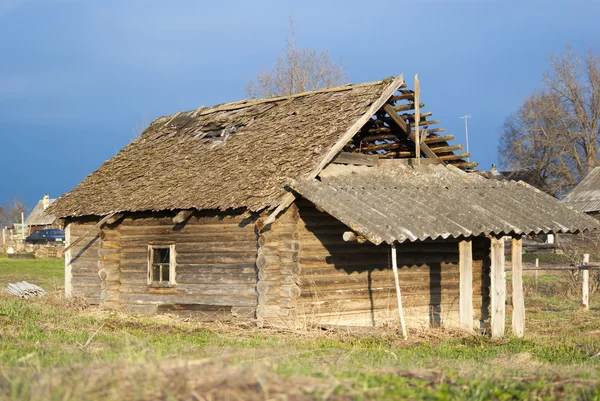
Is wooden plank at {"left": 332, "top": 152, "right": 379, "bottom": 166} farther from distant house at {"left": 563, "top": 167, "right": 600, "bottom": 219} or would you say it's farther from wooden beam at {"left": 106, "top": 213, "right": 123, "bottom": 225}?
distant house at {"left": 563, "top": 167, "right": 600, "bottom": 219}

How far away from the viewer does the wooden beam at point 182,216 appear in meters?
16.3

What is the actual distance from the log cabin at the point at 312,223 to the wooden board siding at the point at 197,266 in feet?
0.10

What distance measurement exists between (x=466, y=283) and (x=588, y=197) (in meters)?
29.5

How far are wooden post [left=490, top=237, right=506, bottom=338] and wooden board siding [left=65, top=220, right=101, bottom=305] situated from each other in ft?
29.6

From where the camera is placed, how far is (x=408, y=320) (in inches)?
656

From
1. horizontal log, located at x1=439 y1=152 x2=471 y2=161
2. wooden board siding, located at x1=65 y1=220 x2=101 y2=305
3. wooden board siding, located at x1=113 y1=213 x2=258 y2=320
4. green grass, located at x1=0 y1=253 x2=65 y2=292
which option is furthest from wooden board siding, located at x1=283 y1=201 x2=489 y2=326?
green grass, located at x1=0 y1=253 x2=65 y2=292

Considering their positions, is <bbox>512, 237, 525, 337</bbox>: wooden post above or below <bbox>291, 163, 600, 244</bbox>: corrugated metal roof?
below

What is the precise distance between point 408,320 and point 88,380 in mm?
11292

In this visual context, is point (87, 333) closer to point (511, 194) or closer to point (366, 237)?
point (366, 237)

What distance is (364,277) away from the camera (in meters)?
16.4

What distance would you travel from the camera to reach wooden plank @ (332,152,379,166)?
1712 centimetres

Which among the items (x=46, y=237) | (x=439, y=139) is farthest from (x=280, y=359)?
(x=46, y=237)

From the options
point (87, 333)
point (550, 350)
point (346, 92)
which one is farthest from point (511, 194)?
point (87, 333)

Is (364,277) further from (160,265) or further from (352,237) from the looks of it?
(160,265)
